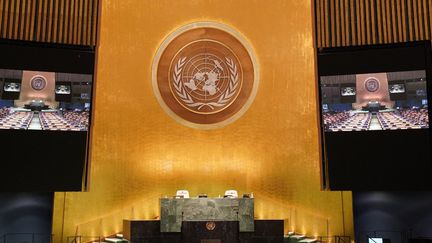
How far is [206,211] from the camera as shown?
29.1 ft

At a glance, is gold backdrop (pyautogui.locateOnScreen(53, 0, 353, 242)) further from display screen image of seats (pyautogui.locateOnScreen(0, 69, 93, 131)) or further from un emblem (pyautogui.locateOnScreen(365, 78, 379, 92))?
un emblem (pyautogui.locateOnScreen(365, 78, 379, 92))

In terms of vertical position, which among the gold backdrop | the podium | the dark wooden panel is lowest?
the podium

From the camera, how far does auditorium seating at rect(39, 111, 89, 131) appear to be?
30.7 feet

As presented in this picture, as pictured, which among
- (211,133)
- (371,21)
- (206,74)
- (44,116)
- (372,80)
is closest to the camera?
(44,116)

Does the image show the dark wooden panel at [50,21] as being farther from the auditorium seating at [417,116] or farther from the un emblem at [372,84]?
the auditorium seating at [417,116]

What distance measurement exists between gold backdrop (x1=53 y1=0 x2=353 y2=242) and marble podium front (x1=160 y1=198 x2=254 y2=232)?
1196 mm

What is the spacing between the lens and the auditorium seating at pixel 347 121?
9.55m

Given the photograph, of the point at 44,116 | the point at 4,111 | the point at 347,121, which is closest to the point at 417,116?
the point at 347,121

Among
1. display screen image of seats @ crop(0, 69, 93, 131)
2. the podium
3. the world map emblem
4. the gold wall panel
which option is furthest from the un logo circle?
the gold wall panel

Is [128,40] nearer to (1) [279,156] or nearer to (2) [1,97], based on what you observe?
(2) [1,97]

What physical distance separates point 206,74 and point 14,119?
4133 millimetres

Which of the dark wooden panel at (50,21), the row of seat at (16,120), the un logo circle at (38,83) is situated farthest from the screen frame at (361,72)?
the row of seat at (16,120)

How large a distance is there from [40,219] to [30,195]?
1.75ft

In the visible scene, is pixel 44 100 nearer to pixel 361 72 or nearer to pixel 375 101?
pixel 361 72
